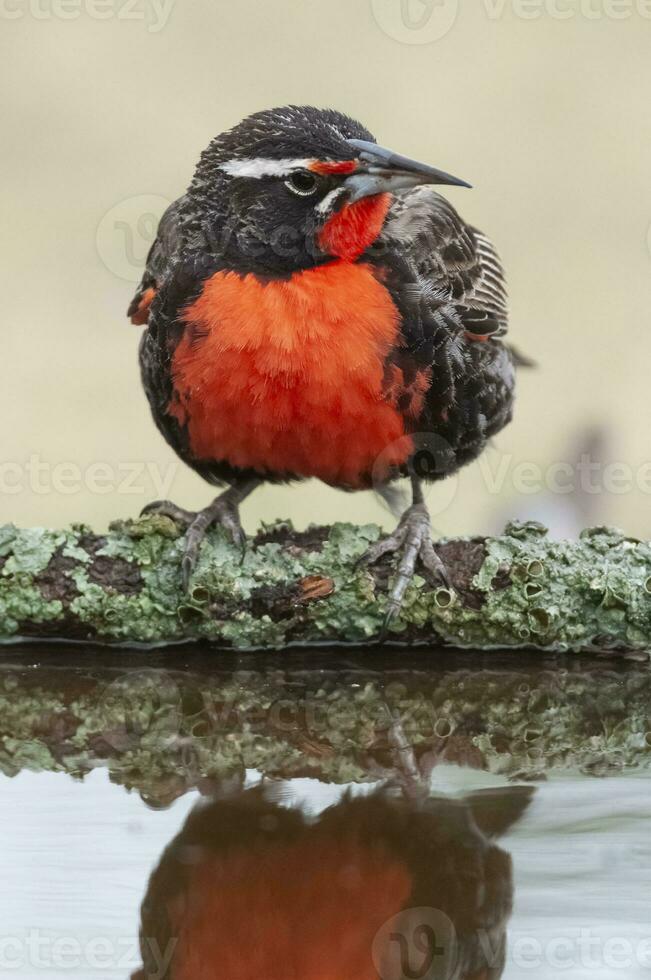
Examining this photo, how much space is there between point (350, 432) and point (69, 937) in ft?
6.97

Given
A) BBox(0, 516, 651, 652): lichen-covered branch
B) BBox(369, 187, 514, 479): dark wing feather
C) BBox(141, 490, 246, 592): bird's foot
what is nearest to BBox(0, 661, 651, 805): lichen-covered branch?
BBox(0, 516, 651, 652): lichen-covered branch

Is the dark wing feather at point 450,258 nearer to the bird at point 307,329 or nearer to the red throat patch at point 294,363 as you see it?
the bird at point 307,329

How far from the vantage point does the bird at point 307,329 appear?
3869 mm

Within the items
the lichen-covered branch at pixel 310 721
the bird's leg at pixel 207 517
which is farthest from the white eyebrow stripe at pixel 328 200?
the lichen-covered branch at pixel 310 721

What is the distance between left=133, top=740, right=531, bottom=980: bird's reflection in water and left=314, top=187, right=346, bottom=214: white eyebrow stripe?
189cm

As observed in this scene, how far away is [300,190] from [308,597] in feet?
3.69

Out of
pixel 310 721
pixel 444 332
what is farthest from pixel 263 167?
pixel 310 721

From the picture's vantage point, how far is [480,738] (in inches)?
116

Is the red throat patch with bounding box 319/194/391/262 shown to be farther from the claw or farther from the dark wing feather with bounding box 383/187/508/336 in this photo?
the claw

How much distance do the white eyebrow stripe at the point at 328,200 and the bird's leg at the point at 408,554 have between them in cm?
87

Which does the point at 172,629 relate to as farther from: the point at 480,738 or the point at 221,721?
the point at 480,738

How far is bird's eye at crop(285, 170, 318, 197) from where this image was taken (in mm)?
3955

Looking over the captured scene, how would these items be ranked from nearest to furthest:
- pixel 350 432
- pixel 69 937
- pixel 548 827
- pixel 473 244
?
pixel 69 937, pixel 548 827, pixel 350 432, pixel 473 244

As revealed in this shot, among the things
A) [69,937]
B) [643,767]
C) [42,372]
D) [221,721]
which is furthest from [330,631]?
[42,372]
